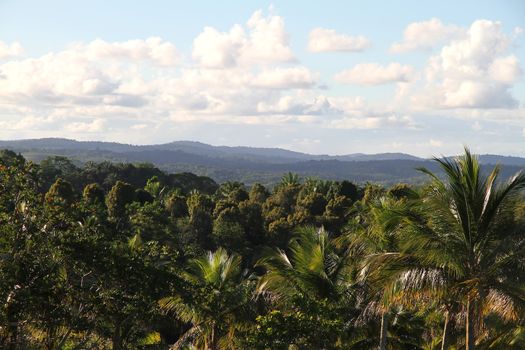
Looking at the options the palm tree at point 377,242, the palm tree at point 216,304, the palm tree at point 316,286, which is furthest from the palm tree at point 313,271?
the palm tree at point 216,304

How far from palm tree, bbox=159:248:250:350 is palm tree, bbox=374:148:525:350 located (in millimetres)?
6230

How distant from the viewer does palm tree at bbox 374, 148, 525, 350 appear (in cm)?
943

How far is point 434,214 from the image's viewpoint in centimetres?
1002

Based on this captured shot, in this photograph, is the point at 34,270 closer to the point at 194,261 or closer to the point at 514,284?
the point at 194,261

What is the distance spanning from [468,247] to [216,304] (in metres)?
7.56

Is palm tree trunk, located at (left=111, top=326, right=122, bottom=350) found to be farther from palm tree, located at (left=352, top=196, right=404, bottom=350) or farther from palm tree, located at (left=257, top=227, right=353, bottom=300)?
palm tree, located at (left=352, top=196, right=404, bottom=350)

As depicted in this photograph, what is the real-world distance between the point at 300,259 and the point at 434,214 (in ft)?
17.3

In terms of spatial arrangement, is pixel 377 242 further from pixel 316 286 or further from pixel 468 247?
pixel 468 247

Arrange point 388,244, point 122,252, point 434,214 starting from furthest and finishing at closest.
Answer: point 388,244 < point 122,252 < point 434,214

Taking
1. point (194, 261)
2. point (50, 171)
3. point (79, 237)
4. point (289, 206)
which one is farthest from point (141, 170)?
point (79, 237)

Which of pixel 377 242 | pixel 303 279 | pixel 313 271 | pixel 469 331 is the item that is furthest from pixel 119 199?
pixel 469 331

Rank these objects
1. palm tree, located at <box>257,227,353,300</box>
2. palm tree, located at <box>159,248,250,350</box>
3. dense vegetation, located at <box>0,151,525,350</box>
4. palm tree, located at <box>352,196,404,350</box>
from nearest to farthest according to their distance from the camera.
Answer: dense vegetation, located at <box>0,151,525,350</box> → palm tree, located at <box>352,196,404,350</box> → palm tree, located at <box>257,227,353,300</box> → palm tree, located at <box>159,248,250,350</box>

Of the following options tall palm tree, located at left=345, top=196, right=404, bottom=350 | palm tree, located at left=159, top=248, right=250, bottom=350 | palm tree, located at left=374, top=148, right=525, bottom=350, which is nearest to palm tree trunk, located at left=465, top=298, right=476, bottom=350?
palm tree, located at left=374, top=148, right=525, bottom=350

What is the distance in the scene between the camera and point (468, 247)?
960 cm
